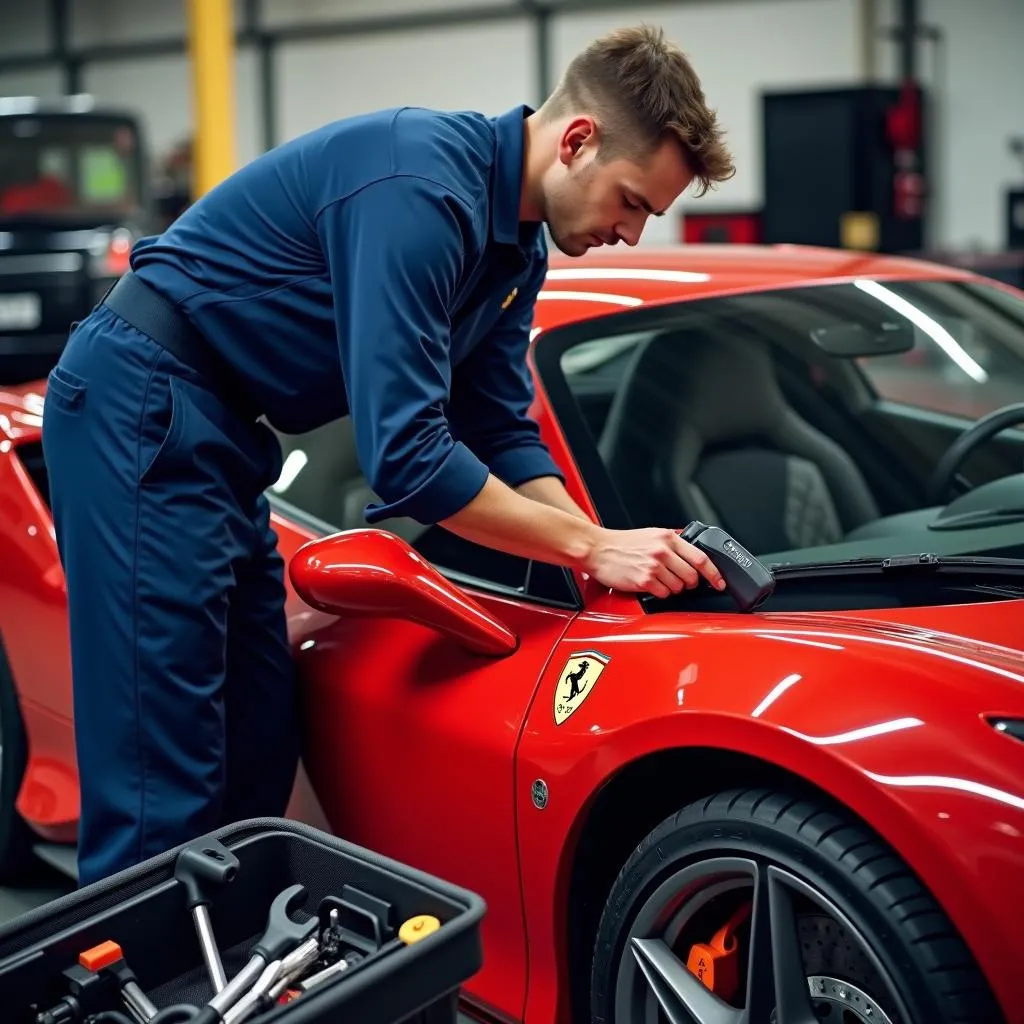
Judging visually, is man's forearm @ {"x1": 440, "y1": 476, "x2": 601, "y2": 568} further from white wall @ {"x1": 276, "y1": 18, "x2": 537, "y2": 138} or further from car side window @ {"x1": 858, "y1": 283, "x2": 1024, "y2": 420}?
white wall @ {"x1": 276, "y1": 18, "x2": 537, "y2": 138}

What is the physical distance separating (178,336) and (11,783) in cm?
111

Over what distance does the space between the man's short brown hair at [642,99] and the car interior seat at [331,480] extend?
71 centimetres

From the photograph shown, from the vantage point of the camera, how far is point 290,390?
2043mm

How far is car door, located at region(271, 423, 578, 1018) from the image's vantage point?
189 cm

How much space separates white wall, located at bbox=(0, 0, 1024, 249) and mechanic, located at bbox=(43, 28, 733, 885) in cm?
856

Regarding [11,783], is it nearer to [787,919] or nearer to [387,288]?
[387,288]

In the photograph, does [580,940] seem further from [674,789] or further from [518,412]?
[518,412]

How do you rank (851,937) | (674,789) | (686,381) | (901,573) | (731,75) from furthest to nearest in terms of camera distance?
(731,75) → (686,381) → (901,573) → (674,789) → (851,937)

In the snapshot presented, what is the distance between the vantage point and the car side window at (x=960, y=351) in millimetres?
2520

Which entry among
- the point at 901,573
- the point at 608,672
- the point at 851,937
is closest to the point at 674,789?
the point at 608,672

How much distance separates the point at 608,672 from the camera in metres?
1.79

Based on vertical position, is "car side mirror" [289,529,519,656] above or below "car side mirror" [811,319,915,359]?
below

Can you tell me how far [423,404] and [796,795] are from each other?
64cm

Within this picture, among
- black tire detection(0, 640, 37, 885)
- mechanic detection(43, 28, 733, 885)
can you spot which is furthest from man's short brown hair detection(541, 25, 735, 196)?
black tire detection(0, 640, 37, 885)
